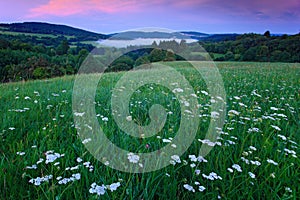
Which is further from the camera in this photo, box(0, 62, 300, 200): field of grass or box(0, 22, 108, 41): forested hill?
box(0, 22, 108, 41): forested hill

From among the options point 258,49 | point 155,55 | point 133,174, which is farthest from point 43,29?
point 133,174

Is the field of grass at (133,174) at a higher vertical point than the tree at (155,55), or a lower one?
lower

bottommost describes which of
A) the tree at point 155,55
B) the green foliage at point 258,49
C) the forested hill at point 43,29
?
the tree at point 155,55

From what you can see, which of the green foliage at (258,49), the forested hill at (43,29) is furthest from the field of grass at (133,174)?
the forested hill at (43,29)

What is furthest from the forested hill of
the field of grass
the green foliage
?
the field of grass

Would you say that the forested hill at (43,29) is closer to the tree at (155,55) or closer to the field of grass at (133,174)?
the tree at (155,55)

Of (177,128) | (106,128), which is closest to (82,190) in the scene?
(106,128)

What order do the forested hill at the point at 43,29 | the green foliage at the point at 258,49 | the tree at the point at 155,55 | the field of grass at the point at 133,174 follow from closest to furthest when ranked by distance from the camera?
the field of grass at the point at 133,174, the tree at the point at 155,55, the green foliage at the point at 258,49, the forested hill at the point at 43,29

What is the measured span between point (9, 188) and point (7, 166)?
0.31 m

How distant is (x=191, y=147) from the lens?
235cm

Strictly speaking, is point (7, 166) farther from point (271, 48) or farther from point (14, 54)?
point (271, 48)

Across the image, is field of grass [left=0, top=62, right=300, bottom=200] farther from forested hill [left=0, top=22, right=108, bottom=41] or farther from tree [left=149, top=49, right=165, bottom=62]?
forested hill [left=0, top=22, right=108, bottom=41]

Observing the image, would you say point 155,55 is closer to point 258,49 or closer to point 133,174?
point 133,174

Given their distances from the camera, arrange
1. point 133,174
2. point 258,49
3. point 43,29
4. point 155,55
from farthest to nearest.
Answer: point 43,29
point 258,49
point 155,55
point 133,174
